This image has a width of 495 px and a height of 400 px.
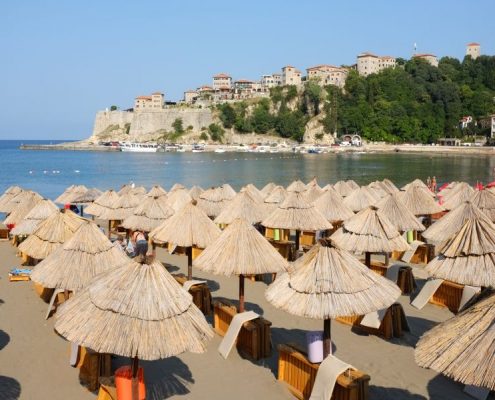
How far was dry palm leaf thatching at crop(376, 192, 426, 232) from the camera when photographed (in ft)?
45.6

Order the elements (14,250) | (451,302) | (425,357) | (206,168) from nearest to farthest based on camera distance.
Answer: (425,357) → (451,302) → (14,250) → (206,168)

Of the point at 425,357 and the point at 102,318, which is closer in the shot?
the point at 425,357

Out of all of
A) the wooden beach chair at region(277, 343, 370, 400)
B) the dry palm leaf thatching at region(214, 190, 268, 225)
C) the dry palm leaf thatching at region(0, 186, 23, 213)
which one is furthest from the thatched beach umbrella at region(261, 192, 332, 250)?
the dry palm leaf thatching at region(0, 186, 23, 213)

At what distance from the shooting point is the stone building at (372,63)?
141750 mm

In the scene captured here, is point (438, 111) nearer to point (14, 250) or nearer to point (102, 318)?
point (14, 250)

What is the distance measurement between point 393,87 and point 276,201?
11997 cm

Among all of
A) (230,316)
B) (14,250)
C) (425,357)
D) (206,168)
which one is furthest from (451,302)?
(206,168)

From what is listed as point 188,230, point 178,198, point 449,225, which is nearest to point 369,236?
point 449,225

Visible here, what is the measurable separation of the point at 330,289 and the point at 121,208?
37.6 feet

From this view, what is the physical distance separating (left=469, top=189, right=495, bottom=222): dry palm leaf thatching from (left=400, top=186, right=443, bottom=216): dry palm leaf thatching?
4.72 feet

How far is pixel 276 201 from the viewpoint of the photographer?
1888 centimetres

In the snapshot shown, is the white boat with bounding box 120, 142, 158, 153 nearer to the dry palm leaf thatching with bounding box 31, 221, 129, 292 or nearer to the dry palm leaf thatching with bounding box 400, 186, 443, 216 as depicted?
the dry palm leaf thatching with bounding box 400, 186, 443, 216

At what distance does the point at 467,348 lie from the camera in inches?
188

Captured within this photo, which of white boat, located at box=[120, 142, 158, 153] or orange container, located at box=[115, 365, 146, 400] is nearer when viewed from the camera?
orange container, located at box=[115, 365, 146, 400]
